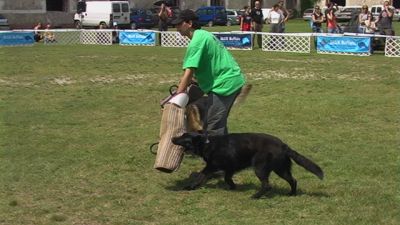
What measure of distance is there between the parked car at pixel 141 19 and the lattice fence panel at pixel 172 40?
18.4m

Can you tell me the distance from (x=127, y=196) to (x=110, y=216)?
0.61m

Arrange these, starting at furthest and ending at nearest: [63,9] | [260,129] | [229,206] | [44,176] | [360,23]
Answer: [63,9] < [360,23] < [260,129] < [44,176] < [229,206]

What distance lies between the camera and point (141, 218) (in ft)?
16.7

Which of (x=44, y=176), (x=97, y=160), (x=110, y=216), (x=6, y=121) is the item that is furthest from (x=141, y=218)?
(x=6, y=121)

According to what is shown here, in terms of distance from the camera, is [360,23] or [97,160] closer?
[97,160]

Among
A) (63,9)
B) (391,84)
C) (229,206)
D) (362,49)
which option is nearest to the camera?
(229,206)

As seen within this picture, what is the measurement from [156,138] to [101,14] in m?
34.5

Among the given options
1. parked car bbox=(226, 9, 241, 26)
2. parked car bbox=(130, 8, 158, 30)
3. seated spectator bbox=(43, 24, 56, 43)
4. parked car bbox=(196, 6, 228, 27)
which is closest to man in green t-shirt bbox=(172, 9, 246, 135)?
seated spectator bbox=(43, 24, 56, 43)

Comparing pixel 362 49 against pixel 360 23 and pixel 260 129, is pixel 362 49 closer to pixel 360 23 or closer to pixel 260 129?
pixel 360 23

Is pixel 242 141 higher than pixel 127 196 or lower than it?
higher

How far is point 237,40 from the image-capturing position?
23609mm

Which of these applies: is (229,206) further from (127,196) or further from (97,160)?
(97,160)

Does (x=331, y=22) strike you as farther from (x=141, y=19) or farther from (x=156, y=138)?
(x=141, y=19)

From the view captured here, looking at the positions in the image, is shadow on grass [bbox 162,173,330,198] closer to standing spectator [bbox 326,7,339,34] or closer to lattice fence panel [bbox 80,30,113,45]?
standing spectator [bbox 326,7,339,34]
